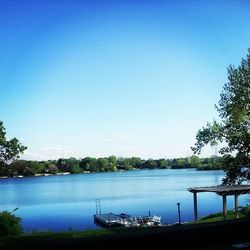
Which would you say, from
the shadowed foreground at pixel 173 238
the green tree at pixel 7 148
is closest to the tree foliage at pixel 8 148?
the green tree at pixel 7 148

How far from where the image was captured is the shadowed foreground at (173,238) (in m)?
5.74

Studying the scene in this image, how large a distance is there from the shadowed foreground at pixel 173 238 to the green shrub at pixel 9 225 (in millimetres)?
10301

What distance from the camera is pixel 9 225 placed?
1623cm

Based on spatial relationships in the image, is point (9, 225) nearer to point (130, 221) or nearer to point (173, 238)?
point (173, 238)

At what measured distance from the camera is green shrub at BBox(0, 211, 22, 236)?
52.5 feet

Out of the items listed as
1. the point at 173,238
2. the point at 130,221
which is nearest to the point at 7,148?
the point at 173,238

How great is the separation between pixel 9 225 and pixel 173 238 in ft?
38.0

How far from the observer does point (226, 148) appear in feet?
80.4

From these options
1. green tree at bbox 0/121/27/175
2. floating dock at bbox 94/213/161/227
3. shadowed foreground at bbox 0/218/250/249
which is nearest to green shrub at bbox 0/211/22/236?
green tree at bbox 0/121/27/175

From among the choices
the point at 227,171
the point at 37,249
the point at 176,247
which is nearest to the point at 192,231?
the point at 176,247

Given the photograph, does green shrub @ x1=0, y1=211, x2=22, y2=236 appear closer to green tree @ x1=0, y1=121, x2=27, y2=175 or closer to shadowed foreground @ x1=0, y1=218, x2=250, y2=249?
green tree @ x1=0, y1=121, x2=27, y2=175

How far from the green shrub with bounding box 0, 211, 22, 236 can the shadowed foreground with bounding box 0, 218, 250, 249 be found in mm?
10301

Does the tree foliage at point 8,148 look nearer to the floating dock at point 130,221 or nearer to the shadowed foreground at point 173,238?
the shadowed foreground at point 173,238

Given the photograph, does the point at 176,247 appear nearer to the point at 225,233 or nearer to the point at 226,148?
the point at 225,233
